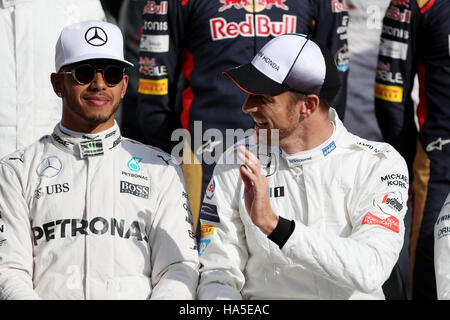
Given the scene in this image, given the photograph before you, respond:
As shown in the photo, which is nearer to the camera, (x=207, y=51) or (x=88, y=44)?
(x=88, y=44)

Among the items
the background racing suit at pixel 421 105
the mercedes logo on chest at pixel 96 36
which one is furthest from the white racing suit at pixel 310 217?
the background racing suit at pixel 421 105

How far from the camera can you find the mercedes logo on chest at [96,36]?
148 inches

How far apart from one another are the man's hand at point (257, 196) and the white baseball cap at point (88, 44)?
870mm

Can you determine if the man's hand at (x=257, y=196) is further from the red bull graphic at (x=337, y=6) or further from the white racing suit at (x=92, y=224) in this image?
the red bull graphic at (x=337, y=6)

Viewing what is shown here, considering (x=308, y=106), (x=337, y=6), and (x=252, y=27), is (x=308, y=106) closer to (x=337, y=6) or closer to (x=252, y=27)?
(x=252, y=27)

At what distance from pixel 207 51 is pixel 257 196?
1.78 metres

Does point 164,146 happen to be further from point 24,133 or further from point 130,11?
point 130,11

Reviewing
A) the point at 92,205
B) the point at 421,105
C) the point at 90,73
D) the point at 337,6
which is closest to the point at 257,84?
the point at 90,73

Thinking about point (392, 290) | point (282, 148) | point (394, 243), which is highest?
point (282, 148)

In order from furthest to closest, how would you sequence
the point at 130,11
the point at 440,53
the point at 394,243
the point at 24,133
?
the point at 130,11 < the point at 440,53 < the point at 24,133 < the point at 394,243

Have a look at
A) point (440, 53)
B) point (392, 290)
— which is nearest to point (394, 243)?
point (392, 290)

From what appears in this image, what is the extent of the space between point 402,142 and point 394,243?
6.14 feet

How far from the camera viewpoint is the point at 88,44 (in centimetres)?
375
